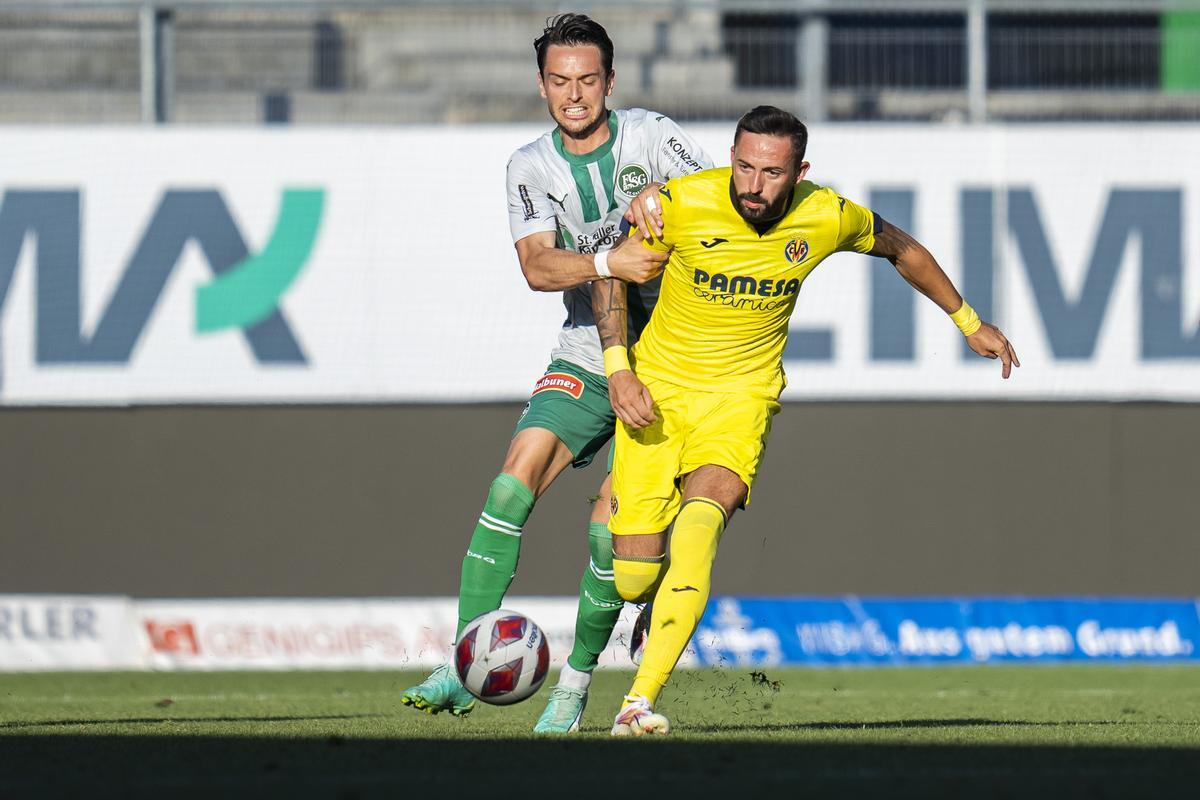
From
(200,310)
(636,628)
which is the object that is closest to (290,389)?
(200,310)

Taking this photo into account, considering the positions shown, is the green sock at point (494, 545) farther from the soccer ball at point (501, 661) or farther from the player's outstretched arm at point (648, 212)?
the player's outstretched arm at point (648, 212)

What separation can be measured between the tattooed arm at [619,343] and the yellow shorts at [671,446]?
172 millimetres

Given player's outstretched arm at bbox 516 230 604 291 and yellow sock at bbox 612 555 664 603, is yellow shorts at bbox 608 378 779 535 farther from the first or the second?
player's outstretched arm at bbox 516 230 604 291

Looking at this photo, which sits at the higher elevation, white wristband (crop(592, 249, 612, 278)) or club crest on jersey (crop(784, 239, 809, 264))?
club crest on jersey (crop(784, 239, 809, 264))

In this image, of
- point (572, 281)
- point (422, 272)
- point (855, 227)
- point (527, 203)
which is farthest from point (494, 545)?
point (422, 272)

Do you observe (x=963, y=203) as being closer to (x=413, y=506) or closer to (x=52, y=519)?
(x=413, y=506)

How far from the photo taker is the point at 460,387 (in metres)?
13.0

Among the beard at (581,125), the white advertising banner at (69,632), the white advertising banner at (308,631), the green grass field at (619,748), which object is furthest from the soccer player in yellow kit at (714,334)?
the white advertising banner at (69,632)

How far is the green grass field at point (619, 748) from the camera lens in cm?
460

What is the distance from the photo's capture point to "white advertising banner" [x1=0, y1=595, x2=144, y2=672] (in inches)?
506

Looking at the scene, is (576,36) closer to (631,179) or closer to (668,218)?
(631,179)

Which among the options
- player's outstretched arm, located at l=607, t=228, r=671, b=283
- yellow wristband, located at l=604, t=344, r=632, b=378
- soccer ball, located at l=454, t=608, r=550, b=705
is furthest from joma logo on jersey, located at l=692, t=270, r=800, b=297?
soccer ball, located at l=454, t=608, r=550, b=705

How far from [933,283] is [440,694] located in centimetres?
235

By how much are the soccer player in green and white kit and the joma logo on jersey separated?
0.32 m
